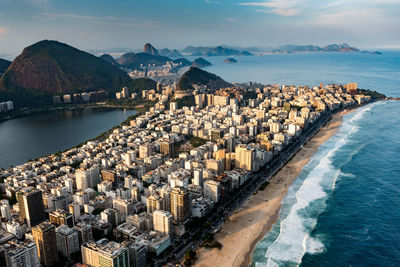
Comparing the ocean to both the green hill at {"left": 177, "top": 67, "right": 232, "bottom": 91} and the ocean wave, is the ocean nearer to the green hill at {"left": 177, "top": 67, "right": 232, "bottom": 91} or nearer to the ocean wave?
the ocean wave

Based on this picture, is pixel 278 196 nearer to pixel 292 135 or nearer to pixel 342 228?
pixel 342 228

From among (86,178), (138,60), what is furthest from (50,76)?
(138,60)

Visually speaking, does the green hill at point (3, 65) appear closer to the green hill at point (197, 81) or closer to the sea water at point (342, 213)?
the green hill at point (197, 81)

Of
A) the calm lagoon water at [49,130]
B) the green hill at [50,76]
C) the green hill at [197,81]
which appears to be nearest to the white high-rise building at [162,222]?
the calm lagoon water at [49,130]

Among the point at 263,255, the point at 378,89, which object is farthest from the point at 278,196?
the point at 378,89

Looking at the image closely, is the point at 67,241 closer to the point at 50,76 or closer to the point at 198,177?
the point at 198,177

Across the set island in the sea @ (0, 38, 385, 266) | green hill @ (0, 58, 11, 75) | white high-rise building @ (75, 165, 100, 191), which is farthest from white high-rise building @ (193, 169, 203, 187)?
green hill @ (0, 58, 11, 75)
